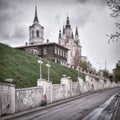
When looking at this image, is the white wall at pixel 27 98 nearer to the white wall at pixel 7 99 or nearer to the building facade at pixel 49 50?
the white wall at pixel 7 99

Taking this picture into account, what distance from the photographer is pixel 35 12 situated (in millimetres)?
185250

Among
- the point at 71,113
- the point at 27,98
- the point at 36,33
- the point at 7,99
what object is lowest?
the point at 71,113

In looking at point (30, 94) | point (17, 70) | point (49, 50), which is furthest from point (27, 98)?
point (49, 50)

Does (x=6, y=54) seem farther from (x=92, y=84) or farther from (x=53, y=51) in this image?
(x=53, y=51)

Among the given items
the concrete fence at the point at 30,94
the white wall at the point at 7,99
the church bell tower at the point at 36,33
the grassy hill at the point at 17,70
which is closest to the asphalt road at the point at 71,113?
the white wall at the point at 7,99

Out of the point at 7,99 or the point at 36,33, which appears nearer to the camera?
the point at 7,99

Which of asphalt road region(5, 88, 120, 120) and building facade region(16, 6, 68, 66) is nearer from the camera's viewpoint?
asphalt road region(5, 88, 120, 120)

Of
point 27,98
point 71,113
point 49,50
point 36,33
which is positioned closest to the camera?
point 71,113

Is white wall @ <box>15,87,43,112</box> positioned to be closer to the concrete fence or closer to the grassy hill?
the concrete fence

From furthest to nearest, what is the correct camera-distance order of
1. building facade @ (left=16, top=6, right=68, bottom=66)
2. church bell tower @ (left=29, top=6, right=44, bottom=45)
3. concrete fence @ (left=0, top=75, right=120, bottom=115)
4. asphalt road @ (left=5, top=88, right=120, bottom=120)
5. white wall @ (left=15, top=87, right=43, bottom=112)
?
1. church bell tower @ (left=29, top=6, right=44, bottom=45)
2. building facade @ (left=16, top=6, right=68, bottom=66)
3. white wall @ (left=15, top=87, right=43, bottom=112)
4. concrete fence @ (left=0, top=75, right=120, bottom=115)
5. asphalt road @ (left=5, top=88, right=120, bottom=120)

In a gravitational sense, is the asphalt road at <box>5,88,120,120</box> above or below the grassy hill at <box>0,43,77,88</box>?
below

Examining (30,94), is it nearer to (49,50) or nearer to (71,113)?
(71,113)

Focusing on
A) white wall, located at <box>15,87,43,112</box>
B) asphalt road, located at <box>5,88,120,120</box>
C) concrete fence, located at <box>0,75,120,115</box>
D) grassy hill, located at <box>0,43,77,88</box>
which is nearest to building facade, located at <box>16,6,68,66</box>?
grassy hill, located at <box>0,43,77,88</box>

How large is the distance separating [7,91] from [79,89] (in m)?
37.0
